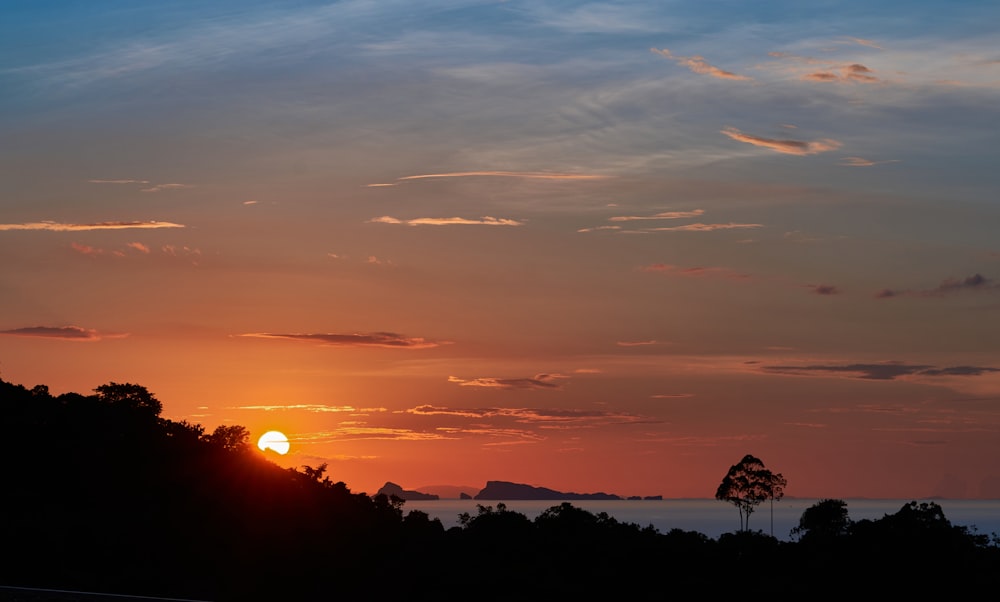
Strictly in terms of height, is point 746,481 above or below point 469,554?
above

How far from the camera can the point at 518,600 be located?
68375mm

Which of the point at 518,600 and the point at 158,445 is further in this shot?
the point at 158,445

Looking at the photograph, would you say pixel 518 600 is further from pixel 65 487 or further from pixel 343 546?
pixel 65 487

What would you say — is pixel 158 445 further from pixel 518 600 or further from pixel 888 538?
pixel 888 538

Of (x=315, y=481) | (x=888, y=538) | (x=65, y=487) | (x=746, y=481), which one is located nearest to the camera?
(x=888, y=538)

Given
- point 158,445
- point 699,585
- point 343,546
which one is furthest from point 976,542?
point 158,445

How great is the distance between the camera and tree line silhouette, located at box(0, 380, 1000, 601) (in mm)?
69250

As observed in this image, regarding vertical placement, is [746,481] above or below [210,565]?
above

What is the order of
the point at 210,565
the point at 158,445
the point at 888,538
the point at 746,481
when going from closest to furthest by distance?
the point at 210,565 < the point at 888,538 < the point at 158,445 < the point at 746,481

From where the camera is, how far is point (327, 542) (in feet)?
262

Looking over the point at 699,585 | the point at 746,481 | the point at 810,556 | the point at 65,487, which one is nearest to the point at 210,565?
the point at 65,487

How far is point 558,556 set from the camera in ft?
257

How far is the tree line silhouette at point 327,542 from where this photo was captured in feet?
227

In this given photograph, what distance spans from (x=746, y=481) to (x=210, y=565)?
89.9m
